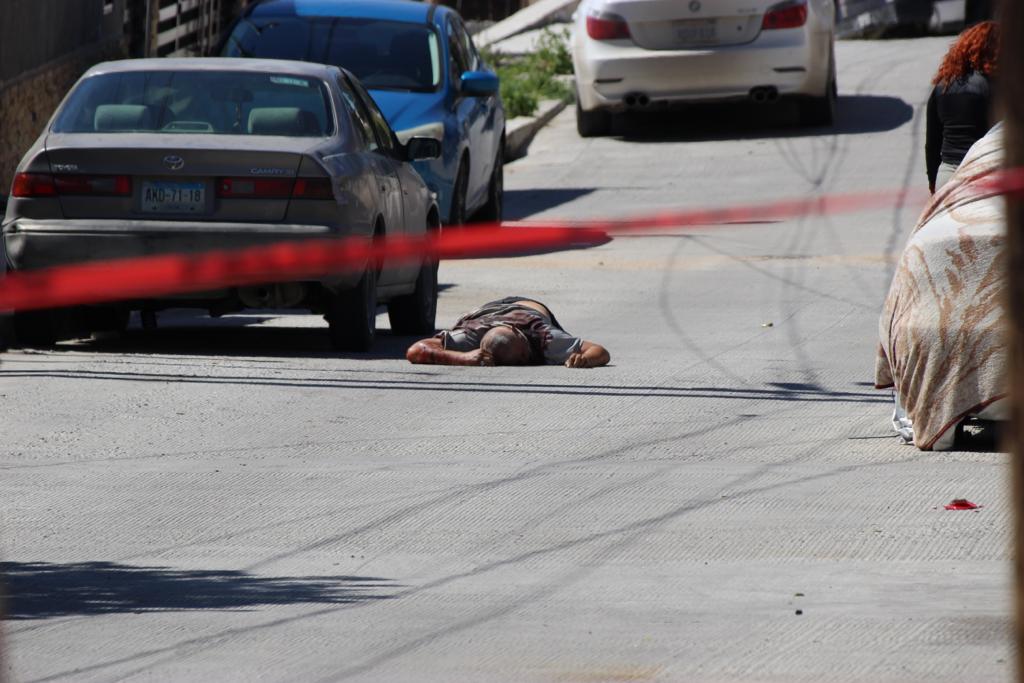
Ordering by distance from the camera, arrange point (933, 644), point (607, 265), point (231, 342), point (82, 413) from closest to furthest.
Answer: point (933, 644) → point (82, 413) → point (231, 342) → point (607, 265)

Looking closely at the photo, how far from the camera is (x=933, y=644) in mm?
4781

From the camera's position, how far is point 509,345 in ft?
33.6

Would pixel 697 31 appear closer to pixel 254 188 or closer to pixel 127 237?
pixel 254 188

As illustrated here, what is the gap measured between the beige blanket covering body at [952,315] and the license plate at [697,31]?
40.1 ft

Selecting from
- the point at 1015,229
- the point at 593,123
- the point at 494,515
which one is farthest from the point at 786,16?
the point at 1015,229

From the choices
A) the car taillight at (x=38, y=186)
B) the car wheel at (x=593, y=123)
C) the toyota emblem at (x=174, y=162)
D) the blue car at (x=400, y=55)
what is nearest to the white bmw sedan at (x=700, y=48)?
the car wheel at (x=593, y=123)

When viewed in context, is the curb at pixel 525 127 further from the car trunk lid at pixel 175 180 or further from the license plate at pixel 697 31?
the car trunk lid at pixel 175 180

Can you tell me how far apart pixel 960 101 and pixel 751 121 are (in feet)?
44.1

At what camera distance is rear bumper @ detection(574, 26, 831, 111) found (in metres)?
19.8

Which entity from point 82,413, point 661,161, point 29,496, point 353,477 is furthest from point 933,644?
point 661,161

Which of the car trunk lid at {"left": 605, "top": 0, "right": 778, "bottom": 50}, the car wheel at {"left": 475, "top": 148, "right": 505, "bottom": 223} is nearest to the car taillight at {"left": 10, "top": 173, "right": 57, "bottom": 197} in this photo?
the car wheel at {"left": 475, "top": 148, "right": 505, "bottom": 223}

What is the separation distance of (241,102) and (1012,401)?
823 cm

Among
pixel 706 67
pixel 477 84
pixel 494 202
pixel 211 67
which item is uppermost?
pixel 211 67

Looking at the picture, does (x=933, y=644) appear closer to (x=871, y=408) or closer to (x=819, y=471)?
(x=819, y=471)
